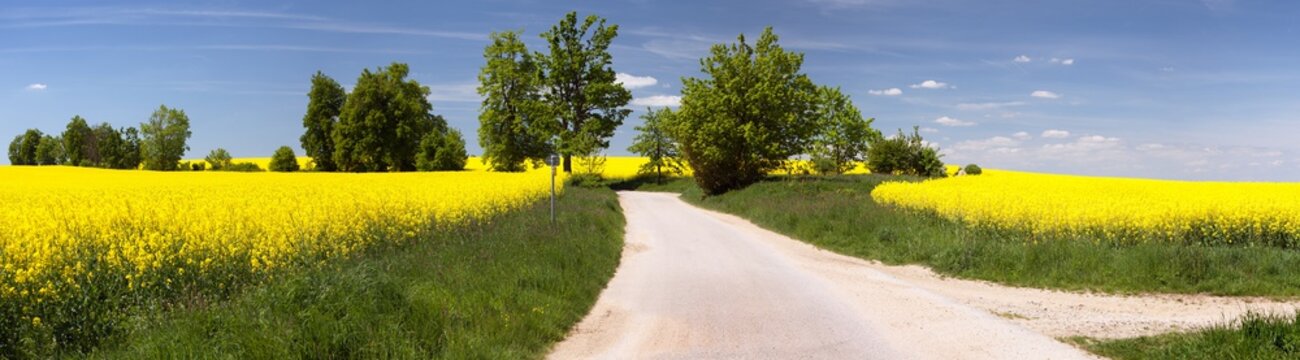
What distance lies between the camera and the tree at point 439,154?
69750 millimetres

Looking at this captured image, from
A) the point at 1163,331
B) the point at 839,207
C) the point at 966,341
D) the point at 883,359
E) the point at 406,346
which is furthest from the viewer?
the point at 839,207

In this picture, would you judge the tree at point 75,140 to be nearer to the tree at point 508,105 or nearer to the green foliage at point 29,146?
the green foliage at point 29,146

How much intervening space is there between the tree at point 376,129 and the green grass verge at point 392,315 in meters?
56.0

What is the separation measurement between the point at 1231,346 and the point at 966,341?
2390 millimetres

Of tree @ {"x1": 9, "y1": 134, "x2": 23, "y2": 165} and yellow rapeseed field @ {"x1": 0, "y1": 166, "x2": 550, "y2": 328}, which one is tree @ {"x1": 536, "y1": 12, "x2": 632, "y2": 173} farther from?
tree @ {"x1": 9, "y1": 134, "x2": 23, "y2": 165}

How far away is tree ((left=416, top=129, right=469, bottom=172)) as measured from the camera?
229ft

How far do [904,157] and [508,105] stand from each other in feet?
114

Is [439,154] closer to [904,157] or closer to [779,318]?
[904,157]

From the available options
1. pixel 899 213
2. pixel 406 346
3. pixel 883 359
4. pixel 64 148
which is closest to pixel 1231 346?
pixel 883 359

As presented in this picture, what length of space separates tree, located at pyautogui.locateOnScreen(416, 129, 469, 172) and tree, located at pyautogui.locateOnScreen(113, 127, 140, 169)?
4611 centimetres

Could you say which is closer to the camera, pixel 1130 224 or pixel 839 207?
pixel 1130 224

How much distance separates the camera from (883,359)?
281 inches

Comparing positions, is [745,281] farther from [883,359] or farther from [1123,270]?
[1123,270]

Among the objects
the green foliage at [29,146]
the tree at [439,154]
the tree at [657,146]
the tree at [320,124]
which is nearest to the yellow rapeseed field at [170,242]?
the tree at [657,146]
